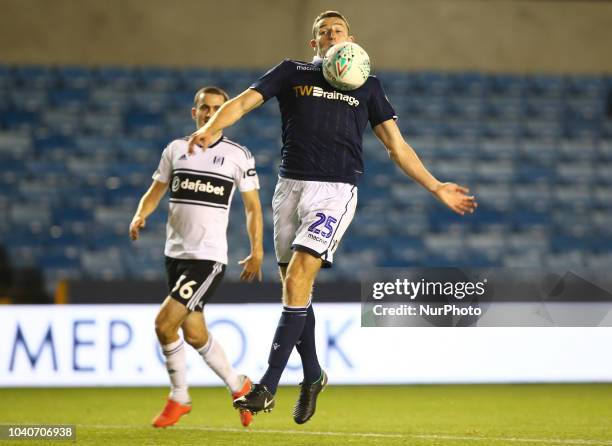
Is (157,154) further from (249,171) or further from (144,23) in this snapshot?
(249,171)

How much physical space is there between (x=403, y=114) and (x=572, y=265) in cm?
301

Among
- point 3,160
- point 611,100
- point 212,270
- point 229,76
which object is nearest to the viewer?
point 212,270

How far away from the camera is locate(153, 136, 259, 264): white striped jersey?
5.98 metres

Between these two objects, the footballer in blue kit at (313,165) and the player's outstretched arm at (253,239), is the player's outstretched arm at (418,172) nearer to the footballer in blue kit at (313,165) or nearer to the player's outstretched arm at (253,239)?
the footballer in blue kit at (313,165)

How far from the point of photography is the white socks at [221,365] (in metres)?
6.02

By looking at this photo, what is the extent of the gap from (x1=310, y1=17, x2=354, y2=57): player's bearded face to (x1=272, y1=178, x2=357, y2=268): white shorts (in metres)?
0.65

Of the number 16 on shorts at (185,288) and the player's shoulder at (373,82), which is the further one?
the number 16 on shorts at (185,288)

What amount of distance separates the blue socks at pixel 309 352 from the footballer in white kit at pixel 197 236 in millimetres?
677

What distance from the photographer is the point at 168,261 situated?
A: 6055 mm

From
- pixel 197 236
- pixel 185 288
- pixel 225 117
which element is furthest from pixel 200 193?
pixel 225 117

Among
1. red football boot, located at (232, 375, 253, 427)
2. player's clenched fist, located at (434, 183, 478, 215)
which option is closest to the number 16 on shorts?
red football boot, located at (232, 375, 253, 427)

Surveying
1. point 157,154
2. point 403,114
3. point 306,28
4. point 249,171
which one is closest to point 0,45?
point 157,154

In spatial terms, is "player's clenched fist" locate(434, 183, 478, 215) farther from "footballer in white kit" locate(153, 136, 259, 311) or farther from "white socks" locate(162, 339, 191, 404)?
"white socks" locate(162, 339, 191, 404)

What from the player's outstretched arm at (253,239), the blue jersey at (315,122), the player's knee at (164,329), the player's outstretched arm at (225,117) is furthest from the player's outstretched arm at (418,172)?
the player's knee at (164,329)
